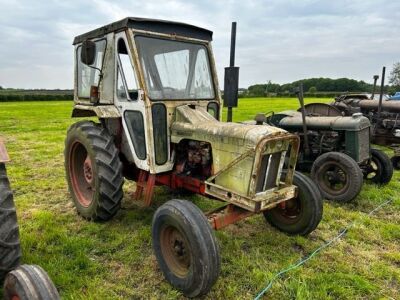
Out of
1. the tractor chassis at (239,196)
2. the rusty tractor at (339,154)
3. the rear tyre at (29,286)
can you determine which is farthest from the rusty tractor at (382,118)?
the rear tyre at (29,286)

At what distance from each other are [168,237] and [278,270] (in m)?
1.03

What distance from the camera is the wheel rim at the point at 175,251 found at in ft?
9.48

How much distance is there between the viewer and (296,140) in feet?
10.6

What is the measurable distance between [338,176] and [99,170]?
338 cm

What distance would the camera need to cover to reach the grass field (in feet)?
9.41

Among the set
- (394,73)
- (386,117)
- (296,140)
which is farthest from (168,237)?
(394,73)

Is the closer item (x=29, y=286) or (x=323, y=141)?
(x=29, y=286)

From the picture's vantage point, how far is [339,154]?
199 inches

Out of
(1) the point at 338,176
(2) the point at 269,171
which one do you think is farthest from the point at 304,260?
(1) the point at 338,176

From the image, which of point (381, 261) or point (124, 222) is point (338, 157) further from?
point (124, 222)

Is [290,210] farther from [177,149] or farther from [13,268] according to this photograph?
[13,268]

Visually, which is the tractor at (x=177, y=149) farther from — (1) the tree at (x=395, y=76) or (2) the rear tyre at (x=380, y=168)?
(1) the tree at (x=395, y=76)

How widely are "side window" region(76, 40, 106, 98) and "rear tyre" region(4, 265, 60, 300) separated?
272 cm

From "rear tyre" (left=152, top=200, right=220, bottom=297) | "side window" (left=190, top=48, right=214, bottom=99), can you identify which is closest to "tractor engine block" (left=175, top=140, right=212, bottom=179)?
"side window" (left=190, top=48, right=214, bottom=99)
